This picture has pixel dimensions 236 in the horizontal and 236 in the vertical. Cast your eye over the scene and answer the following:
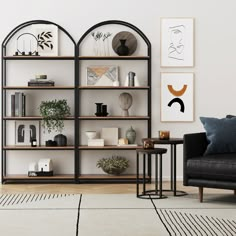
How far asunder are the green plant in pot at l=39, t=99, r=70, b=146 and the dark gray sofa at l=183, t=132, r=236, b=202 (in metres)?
1.91

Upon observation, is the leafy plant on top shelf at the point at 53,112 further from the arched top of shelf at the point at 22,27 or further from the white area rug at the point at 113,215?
the white area rug at the point at 113,215

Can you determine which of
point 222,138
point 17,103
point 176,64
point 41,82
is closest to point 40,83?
point 41,82

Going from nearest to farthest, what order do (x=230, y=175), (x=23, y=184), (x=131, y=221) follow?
(x=131, y=221), (x=230, y=175), (x=23, y=184)

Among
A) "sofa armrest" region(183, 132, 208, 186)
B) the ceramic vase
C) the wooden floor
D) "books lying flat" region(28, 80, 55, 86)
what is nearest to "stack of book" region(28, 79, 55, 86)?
"books lying flat" region(28, 80, 55, 86)

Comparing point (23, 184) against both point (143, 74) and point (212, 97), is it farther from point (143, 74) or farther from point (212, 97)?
point (212, 97)

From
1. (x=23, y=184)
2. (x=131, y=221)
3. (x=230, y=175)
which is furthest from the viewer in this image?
(x=23, y=184)

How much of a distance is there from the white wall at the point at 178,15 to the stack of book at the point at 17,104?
693 millimetres

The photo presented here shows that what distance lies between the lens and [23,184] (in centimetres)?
791

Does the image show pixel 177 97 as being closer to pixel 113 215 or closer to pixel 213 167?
pixel 213 167

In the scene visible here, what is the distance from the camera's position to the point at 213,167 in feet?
20.6

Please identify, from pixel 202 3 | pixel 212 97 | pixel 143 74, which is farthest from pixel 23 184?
pixel 202 3

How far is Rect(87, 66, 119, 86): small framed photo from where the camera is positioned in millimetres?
8094

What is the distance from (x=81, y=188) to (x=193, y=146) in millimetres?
1599

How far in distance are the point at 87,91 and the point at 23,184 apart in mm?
1365
